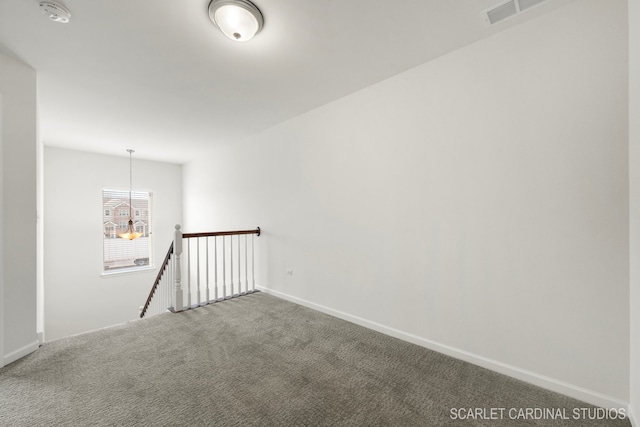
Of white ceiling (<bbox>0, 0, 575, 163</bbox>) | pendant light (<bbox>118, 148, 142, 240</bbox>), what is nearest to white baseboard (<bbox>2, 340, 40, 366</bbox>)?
white ceiling (<bbox>0, 0, 575, 163</bbox>)

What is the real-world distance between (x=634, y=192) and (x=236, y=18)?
2.53 m

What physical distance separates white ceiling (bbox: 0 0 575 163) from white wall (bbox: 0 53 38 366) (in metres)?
0.27

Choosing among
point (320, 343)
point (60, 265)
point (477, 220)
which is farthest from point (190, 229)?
point (477, 220)

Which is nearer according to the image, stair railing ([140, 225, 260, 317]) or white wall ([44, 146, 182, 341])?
stair railing ([140, 225, 260, 317])

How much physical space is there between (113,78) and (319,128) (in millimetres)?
2075

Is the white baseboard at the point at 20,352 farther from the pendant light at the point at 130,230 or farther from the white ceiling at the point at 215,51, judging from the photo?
the pendant light at the point at 130,230

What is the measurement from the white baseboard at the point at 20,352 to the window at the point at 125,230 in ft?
11.0

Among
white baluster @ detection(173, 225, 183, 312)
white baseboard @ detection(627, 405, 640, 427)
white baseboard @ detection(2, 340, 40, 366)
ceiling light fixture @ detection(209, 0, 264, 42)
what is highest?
ceiling light fixture @ detection(209, 0, 264, 42)

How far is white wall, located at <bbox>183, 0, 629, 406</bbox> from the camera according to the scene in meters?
1.50

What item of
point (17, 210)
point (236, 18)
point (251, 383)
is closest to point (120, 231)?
point (17, 210)

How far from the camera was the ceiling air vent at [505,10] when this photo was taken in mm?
1572

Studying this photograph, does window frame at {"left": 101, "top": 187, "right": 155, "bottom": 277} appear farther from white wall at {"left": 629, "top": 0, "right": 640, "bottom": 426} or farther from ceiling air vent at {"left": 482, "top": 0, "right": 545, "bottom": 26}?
white wall at {"left": 629, "top": 0, "right": 640, "bottom": 426}

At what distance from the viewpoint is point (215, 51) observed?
2.02 meters

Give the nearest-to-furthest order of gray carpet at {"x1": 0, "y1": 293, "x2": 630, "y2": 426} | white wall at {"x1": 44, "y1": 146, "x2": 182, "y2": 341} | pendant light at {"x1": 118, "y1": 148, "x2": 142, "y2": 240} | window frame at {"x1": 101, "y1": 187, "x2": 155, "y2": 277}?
gray carpet at {"x1": 0, "y1": 293, "x2": 630, "y2": 426}
white wall at {"x1": 44, "y1": 146, "x2": 182, "y2": 341}
pendant light at {"x1": 118, "y1": 148, "x2": 142, "y2": 240}
window frame at {"x1": 101, "y1": 187, "x2": 155, "y2": 277}
